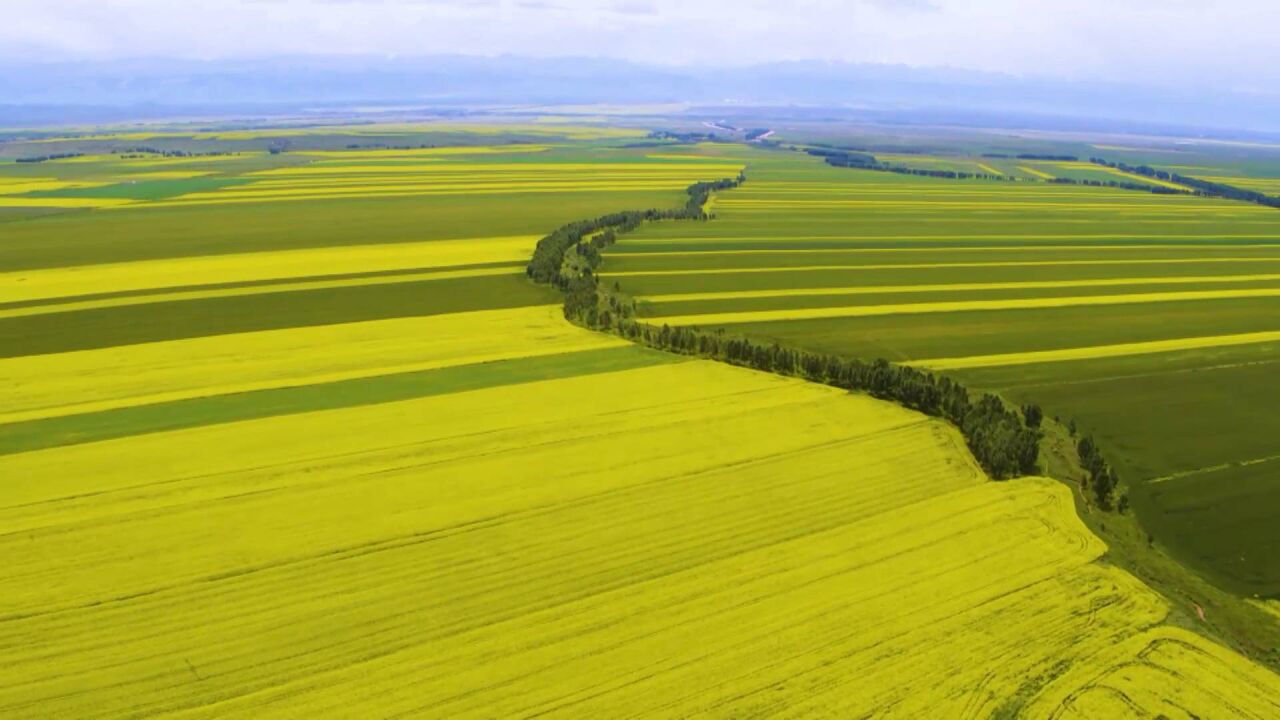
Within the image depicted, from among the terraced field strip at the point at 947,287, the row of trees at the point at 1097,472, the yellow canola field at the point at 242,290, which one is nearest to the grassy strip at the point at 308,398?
the terraced field strip at the point at 947,287

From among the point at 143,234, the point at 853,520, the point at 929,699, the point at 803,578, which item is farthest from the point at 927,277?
the point at 143,234

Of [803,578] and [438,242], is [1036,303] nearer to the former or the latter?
[803,578]

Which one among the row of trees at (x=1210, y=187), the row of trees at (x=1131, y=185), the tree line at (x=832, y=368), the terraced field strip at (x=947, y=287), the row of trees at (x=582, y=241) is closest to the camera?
the tree line at (x=832, y=368)

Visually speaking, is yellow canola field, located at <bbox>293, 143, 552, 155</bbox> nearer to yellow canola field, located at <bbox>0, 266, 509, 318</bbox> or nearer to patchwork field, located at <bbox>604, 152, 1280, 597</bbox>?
patchwork field, located at <bbox>604, 152, 1280, 597</bbox>

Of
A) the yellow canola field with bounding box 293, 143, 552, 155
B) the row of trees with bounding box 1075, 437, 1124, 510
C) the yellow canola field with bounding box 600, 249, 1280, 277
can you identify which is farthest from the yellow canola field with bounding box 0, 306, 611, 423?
the yellow canola field with bounding box 293, 143, 552, 155

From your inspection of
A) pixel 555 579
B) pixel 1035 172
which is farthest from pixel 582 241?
pixel 1035 172

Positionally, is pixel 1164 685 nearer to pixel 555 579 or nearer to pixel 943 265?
pixel 555 579

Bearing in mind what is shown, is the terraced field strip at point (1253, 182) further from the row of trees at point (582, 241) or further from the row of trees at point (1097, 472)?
the row of trees at point (1097, 472)
